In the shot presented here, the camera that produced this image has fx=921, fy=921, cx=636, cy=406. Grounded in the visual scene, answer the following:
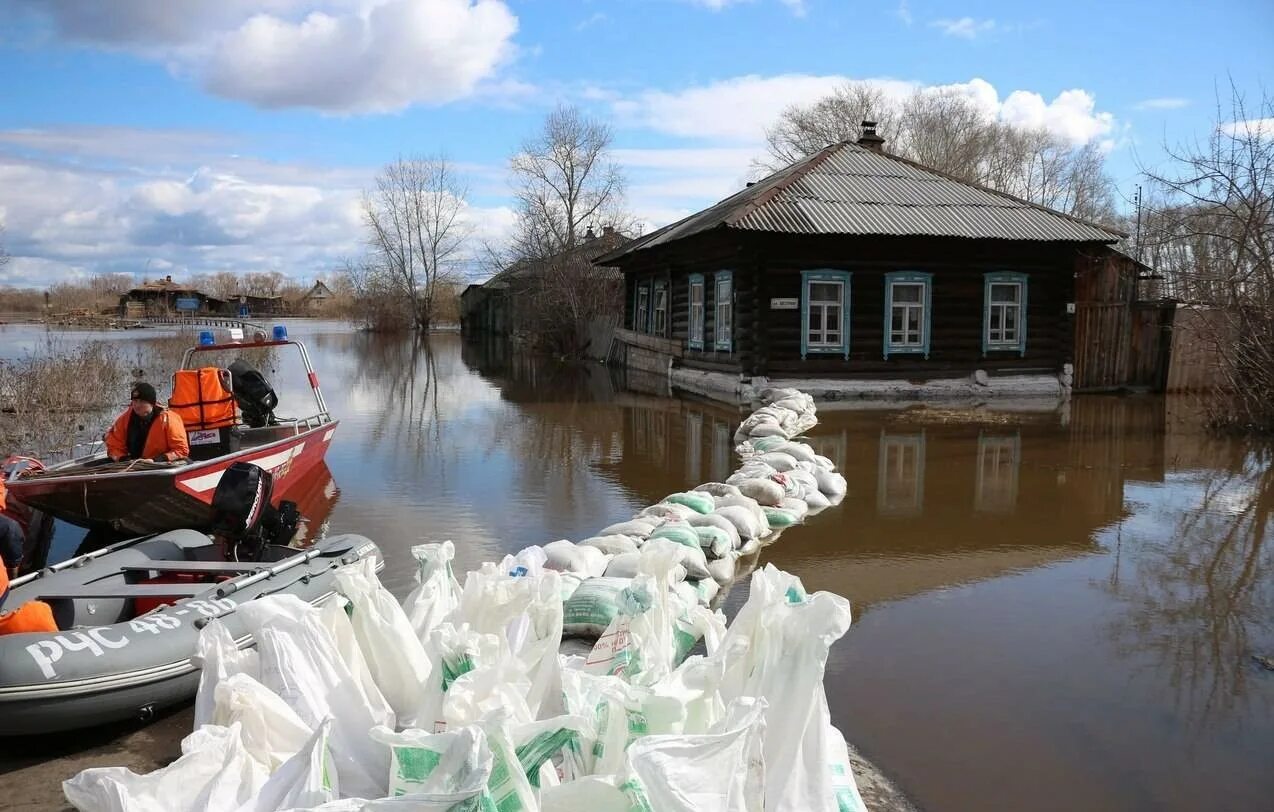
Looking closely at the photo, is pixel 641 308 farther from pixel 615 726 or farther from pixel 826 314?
pixel 615 726

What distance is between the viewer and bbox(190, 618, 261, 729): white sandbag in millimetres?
3260

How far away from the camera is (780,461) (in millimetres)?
8844

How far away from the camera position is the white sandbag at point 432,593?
411 centimetres

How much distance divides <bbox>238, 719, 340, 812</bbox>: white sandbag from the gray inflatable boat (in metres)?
1.28

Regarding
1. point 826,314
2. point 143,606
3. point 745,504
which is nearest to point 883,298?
point 826,314

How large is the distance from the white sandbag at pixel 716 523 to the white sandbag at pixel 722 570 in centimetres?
21

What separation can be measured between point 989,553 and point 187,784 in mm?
6045

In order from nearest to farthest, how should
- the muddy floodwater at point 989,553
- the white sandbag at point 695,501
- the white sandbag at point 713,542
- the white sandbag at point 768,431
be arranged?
the muddy floodwater at point 989,553, the white sandbag at point 713,542, the white sandbag at point 695,501, the white sandbag at point 768,431

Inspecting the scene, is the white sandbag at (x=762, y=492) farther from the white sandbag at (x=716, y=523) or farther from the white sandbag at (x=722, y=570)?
the white sandbag at (x=722, y=570)

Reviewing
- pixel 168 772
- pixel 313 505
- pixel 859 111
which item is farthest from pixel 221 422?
pixel 859 111

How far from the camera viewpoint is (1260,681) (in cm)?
475

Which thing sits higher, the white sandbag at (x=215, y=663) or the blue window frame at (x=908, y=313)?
the blue window frame at (x=908, y=313)

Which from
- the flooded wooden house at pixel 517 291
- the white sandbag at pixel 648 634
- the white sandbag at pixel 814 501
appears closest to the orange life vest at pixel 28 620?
the white sandbag at pixel 648 634

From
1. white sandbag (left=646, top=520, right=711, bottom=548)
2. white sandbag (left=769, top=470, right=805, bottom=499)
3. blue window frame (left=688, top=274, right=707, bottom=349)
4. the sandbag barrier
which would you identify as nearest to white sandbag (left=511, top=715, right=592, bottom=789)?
the sandbag barrier
